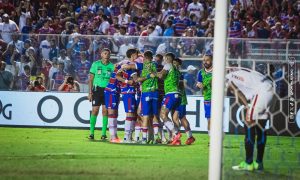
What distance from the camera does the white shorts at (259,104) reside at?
11.1m

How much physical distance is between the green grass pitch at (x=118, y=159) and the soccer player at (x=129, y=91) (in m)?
0.58

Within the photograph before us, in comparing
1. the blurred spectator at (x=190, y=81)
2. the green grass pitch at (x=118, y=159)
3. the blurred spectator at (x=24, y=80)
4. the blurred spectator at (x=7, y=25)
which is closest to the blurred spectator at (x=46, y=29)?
the blurred spectator at (x=7, y=25)

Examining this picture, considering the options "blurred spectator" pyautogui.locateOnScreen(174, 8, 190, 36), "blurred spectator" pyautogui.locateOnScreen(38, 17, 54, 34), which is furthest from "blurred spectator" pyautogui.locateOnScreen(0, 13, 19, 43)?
"blurred spectator" pyautogui.locateOnScreen(174, 8, 190, 36)

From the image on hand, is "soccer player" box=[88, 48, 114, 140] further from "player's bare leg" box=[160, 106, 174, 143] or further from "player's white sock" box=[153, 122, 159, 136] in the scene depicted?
"player's bare leg" box=[160, 106, 174, 143]

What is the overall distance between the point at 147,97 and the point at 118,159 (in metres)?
2.95

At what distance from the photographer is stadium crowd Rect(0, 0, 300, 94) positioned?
64.0 feet

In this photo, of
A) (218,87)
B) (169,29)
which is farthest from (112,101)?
(218,87)

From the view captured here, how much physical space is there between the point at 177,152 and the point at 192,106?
477cm

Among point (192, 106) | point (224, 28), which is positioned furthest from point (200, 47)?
point (224, 28)

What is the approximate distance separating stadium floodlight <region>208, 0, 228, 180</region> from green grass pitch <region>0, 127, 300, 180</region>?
340cm

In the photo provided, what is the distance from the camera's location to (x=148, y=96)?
15.8 m

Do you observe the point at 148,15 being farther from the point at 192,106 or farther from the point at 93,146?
the point at 93,146

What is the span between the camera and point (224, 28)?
7.12m

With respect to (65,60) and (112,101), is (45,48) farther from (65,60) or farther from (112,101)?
(112,101)
